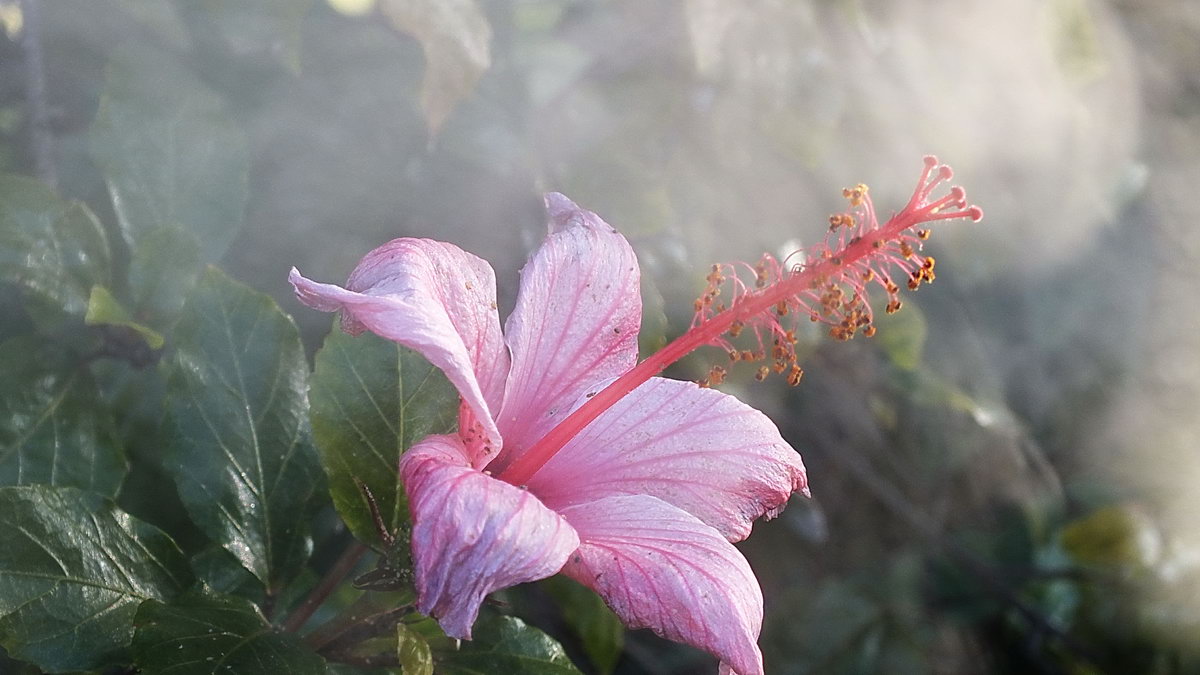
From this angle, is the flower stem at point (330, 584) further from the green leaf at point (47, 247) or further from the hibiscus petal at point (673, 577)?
the green leaf at point (47, 247)

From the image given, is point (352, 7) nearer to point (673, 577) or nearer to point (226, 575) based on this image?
point (226, 575)

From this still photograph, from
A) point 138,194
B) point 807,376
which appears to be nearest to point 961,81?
point 807,376

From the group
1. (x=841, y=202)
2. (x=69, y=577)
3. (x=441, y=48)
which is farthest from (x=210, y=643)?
(x=841, y=202)

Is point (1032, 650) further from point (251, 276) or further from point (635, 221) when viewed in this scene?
point (251, 276)

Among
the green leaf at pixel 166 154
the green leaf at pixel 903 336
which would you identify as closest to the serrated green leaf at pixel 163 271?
the green leaf at pixel 166 154

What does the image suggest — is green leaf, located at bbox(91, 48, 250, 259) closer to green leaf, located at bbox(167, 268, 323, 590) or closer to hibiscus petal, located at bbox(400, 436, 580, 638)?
green leaf, located at bbox(167, 268, 323, 590)

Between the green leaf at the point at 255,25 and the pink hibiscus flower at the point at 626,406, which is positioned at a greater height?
the green leaf at the point at 255,25
